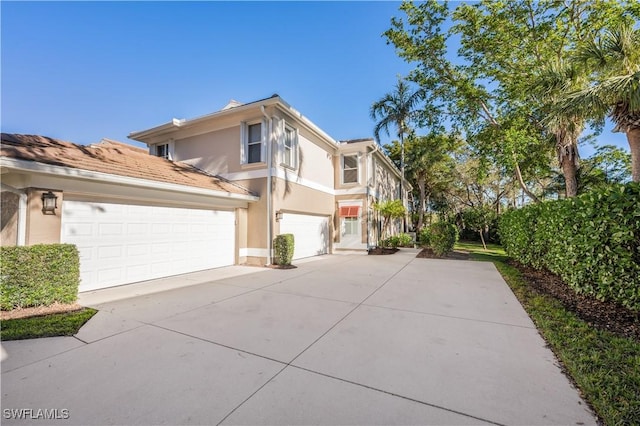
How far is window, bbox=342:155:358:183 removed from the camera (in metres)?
16.1

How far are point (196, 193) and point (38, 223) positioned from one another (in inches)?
145

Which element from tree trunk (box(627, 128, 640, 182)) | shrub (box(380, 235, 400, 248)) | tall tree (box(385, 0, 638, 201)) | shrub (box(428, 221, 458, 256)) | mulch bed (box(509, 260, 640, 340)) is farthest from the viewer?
shrub (box(380, 235, 400, 248))

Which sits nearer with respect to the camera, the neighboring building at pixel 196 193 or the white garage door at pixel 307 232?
the neighboring building at pixel 196 193

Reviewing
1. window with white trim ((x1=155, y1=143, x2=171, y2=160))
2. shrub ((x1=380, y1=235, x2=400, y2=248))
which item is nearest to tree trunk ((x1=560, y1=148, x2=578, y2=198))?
shrub ((x1=380, y1=235, x2=400, y2=248))

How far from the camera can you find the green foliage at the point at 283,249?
33.8 feet

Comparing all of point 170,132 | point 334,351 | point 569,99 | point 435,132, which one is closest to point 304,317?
point 334,351

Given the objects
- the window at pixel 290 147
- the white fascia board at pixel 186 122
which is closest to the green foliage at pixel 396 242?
the window at pixel 290 147

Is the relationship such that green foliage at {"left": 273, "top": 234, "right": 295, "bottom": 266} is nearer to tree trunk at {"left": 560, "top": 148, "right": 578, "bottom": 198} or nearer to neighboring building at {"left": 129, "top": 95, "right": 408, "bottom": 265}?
neighboring building at {"left": 129, "top": 95, "right": 408, "bottom": 265}

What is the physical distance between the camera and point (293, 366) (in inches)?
125

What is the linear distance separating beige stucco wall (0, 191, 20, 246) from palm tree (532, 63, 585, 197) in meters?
14.7

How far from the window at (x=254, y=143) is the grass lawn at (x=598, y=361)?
32.1ft

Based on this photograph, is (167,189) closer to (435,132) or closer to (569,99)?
(569,99)

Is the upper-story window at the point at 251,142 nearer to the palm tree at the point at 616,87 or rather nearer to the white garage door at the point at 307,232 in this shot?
the white garage door at the point at 307,232

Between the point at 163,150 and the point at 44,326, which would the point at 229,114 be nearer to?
the point at 163,150
